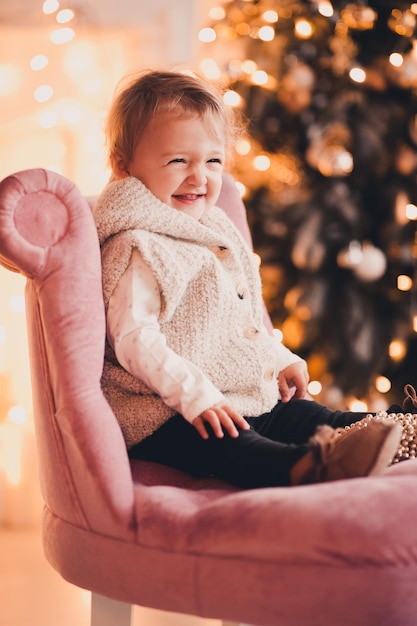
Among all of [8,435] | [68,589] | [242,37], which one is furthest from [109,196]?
[242,37]

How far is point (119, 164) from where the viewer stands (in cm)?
137

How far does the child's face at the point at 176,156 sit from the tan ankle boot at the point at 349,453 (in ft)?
1.63

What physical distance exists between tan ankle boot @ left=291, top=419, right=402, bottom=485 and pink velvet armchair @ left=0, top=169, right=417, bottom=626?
0.03 meters

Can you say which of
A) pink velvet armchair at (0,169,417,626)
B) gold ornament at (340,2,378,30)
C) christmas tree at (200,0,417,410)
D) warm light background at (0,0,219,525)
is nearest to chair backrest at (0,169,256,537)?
pink velvet armchair at (0,169,417,626)

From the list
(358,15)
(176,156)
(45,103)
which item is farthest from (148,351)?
(358,15)

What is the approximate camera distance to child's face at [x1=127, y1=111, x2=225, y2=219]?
4.25ft

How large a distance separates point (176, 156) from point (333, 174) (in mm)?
1080

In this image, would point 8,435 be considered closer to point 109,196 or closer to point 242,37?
point 109,196

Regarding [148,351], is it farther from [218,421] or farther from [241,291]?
[241,291]

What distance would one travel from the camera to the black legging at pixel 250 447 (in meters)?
1.08

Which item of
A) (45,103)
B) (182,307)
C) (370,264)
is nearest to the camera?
Result: (182,307)

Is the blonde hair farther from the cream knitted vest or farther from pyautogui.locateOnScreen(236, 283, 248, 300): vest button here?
pyautogui.locateOnScreen(236, 283, 248, 300): vest button

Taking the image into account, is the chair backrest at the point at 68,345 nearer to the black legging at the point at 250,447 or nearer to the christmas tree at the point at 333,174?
the black legging at the point at 250,447

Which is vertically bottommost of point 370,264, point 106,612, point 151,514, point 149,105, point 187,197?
point 106,612
